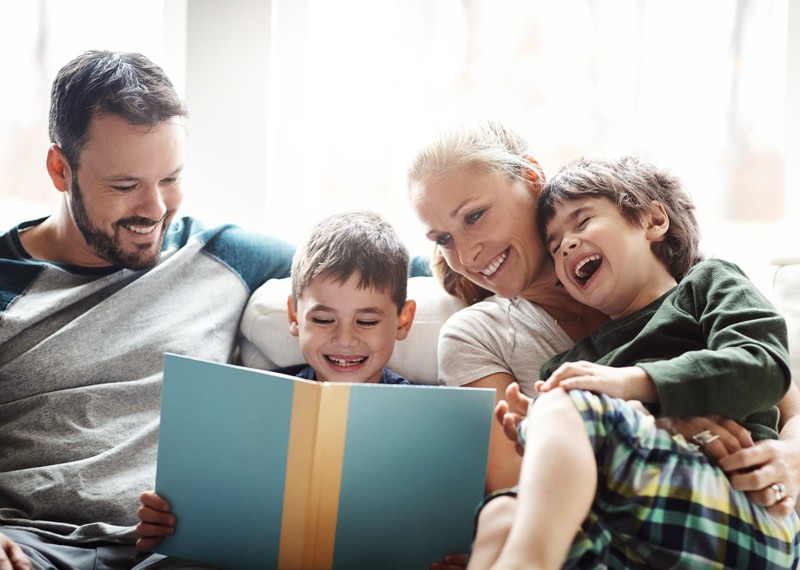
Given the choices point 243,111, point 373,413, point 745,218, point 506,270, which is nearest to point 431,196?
point 506,270

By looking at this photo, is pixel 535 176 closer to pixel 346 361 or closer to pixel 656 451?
pixel 346 361

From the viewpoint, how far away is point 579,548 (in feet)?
3.10

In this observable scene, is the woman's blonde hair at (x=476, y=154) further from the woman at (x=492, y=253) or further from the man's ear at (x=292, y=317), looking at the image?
the man's ear at (x=292, y=317)

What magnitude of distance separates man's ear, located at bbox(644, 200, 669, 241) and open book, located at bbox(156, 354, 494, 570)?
1.57ft

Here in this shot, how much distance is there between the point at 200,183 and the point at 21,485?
1.27m

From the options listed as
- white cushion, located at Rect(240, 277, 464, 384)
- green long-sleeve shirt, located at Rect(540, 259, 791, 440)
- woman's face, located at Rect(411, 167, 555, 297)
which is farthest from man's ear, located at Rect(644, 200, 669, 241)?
white cushion, located at Rect(240, 277, 464, 384)

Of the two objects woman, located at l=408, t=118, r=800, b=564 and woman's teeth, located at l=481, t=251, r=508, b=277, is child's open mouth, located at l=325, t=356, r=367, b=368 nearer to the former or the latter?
woman, located at l=408, t=118, r=800, b=564

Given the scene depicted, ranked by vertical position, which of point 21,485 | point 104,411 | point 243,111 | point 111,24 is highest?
point 111,24

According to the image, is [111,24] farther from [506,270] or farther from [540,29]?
[506,270]

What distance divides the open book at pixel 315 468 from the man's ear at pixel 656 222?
48cm

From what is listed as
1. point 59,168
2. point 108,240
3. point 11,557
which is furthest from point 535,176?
point 11,557

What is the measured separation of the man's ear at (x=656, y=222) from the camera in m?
1.38

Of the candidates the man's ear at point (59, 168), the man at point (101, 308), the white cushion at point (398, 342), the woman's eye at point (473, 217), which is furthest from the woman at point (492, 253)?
the man's ear at point (59, 168)

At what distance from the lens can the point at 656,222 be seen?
1400mm
